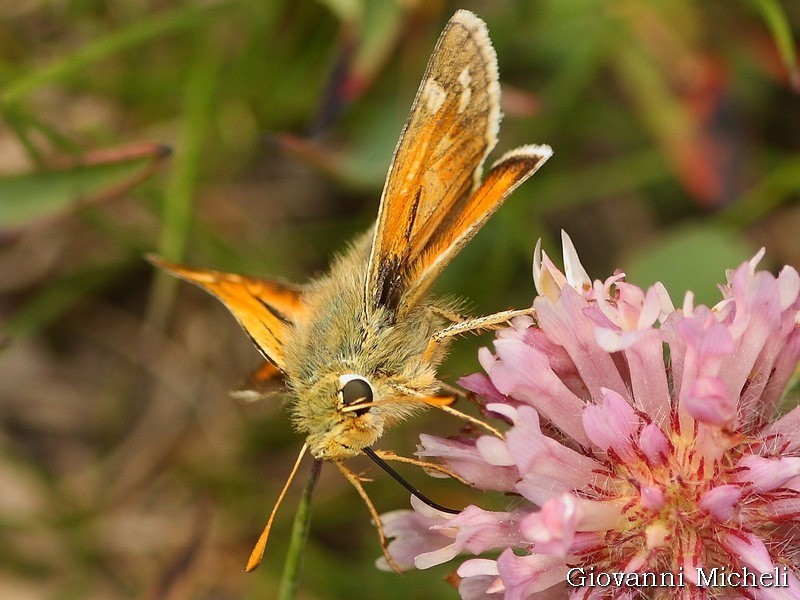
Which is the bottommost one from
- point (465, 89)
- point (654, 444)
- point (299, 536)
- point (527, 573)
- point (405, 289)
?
point (527, 573)

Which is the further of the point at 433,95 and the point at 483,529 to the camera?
the point at 433,95

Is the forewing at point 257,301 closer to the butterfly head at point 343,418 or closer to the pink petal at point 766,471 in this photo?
the butterfly head at point 343,418

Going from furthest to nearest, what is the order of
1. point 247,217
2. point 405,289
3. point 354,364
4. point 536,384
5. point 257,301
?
point 247,217, point 257,301, point 405,289, point 354,364, point 536,384

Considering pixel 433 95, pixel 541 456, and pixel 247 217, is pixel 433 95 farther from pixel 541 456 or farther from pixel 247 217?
pixel 247 217

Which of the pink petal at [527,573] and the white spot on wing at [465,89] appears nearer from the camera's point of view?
the pink petal at [527,573]

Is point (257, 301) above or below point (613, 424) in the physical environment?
above

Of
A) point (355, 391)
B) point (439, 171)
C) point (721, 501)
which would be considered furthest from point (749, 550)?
point (439, 171)

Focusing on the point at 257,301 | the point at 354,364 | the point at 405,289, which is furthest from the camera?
the point at 257,301

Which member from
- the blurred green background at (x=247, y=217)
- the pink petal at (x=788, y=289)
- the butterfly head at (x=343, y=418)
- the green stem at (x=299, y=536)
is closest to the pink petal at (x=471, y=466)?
the butterfly head at (x=343, y=418)
